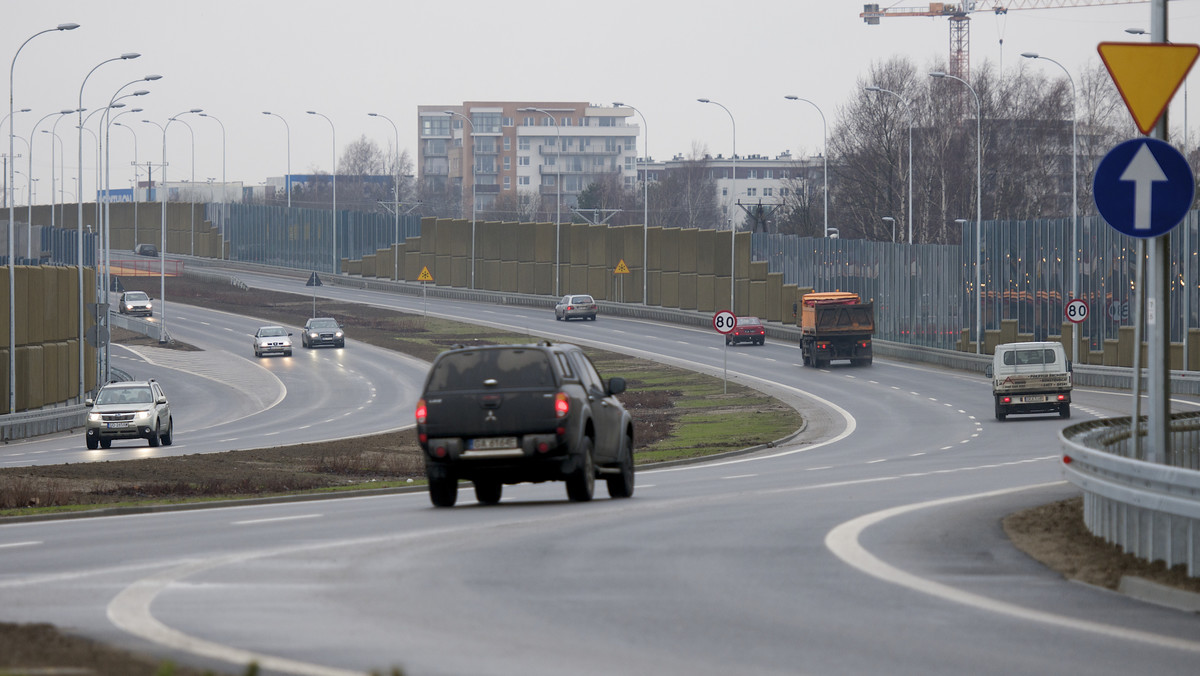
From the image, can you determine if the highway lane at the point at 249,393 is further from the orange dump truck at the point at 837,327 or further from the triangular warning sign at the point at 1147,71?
the triangular warning sign at the point at 1147,71

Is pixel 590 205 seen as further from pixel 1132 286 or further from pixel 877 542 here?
pixel 877 542

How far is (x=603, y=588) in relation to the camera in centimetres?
1027

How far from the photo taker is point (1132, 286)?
188 ft

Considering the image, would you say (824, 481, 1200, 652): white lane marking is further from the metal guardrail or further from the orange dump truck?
the orange dump truck

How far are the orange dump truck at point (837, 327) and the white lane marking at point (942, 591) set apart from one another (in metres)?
47.8

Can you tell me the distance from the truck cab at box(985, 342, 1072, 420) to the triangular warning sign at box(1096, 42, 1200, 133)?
30505mm

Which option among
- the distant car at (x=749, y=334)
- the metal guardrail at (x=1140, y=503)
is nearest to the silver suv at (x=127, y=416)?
the metal guardrail at (x=1140, y=503)

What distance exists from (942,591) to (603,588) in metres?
2.15

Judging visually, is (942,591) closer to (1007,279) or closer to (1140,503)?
(1140,503)

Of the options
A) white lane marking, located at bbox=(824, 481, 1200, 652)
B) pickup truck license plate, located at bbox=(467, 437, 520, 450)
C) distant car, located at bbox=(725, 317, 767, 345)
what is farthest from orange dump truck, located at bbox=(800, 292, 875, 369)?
white lane marking, located at bbox=(824, 481, 1200, 652)

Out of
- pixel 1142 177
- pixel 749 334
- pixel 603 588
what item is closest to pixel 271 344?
pixel 749 334

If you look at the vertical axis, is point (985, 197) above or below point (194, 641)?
above

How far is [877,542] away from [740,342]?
207 ft

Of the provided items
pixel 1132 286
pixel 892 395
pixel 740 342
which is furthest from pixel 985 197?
pixel 892 395
